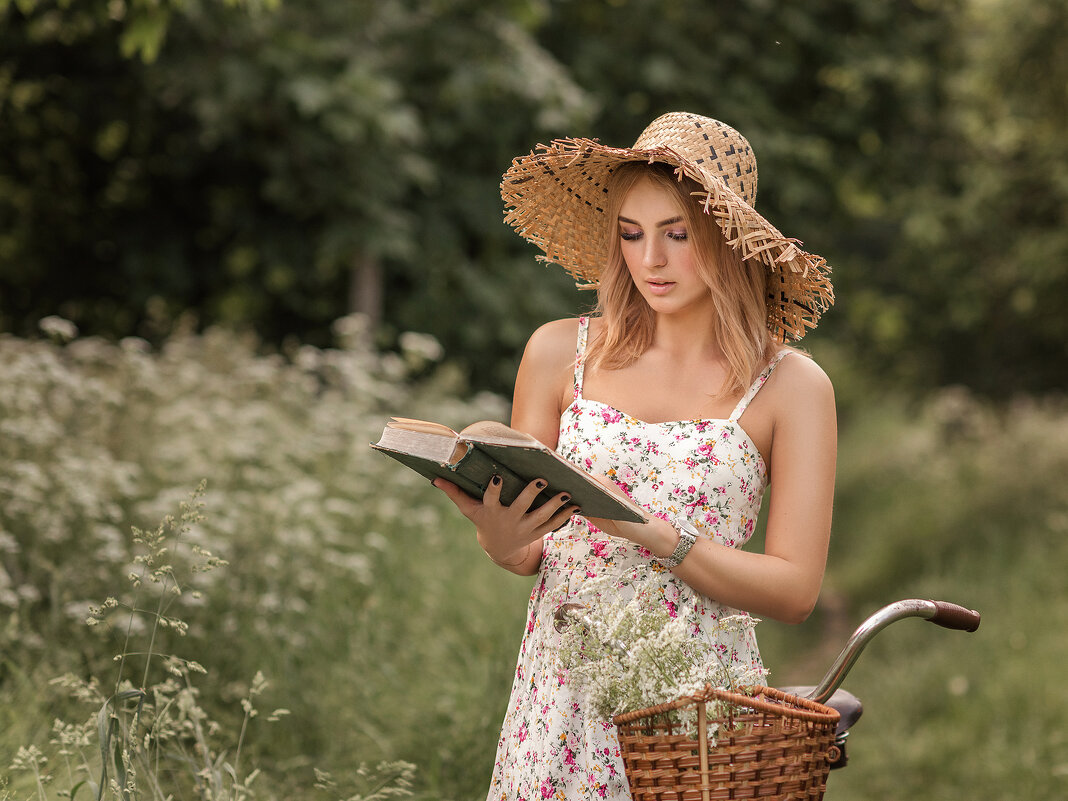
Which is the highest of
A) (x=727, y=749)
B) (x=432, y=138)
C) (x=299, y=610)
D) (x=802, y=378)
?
(x=432, y=138)

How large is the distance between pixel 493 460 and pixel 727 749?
0.65 meters

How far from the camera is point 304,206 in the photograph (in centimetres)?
904

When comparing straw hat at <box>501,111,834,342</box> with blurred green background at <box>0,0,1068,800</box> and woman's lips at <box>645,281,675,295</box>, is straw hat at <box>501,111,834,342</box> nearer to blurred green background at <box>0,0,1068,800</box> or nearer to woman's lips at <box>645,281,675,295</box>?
woman's lips at <box>645,281,675,295</box>

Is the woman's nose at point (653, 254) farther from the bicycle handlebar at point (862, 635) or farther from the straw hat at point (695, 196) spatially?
the bicycle handlebar at point (862, 635)

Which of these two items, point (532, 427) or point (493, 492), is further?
point (532, 427)

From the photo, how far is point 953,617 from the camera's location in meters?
2.12

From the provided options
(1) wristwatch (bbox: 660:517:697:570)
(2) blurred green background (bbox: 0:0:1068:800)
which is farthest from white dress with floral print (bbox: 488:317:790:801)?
(2) blurred green background (bbox: 0:0:1068:800)

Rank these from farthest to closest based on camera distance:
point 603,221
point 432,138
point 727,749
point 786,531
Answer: point 432,138 → point 603,221 → point 786,531 → point 727,749

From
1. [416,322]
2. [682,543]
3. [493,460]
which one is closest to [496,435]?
[493,460]

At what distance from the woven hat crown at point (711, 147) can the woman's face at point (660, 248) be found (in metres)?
0.10

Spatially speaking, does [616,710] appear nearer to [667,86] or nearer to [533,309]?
[533,309]

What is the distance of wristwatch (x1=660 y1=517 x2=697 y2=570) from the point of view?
7.14ft

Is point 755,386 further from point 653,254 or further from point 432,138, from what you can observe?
point 432,138

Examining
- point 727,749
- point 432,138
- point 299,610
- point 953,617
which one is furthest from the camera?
point 432,138
